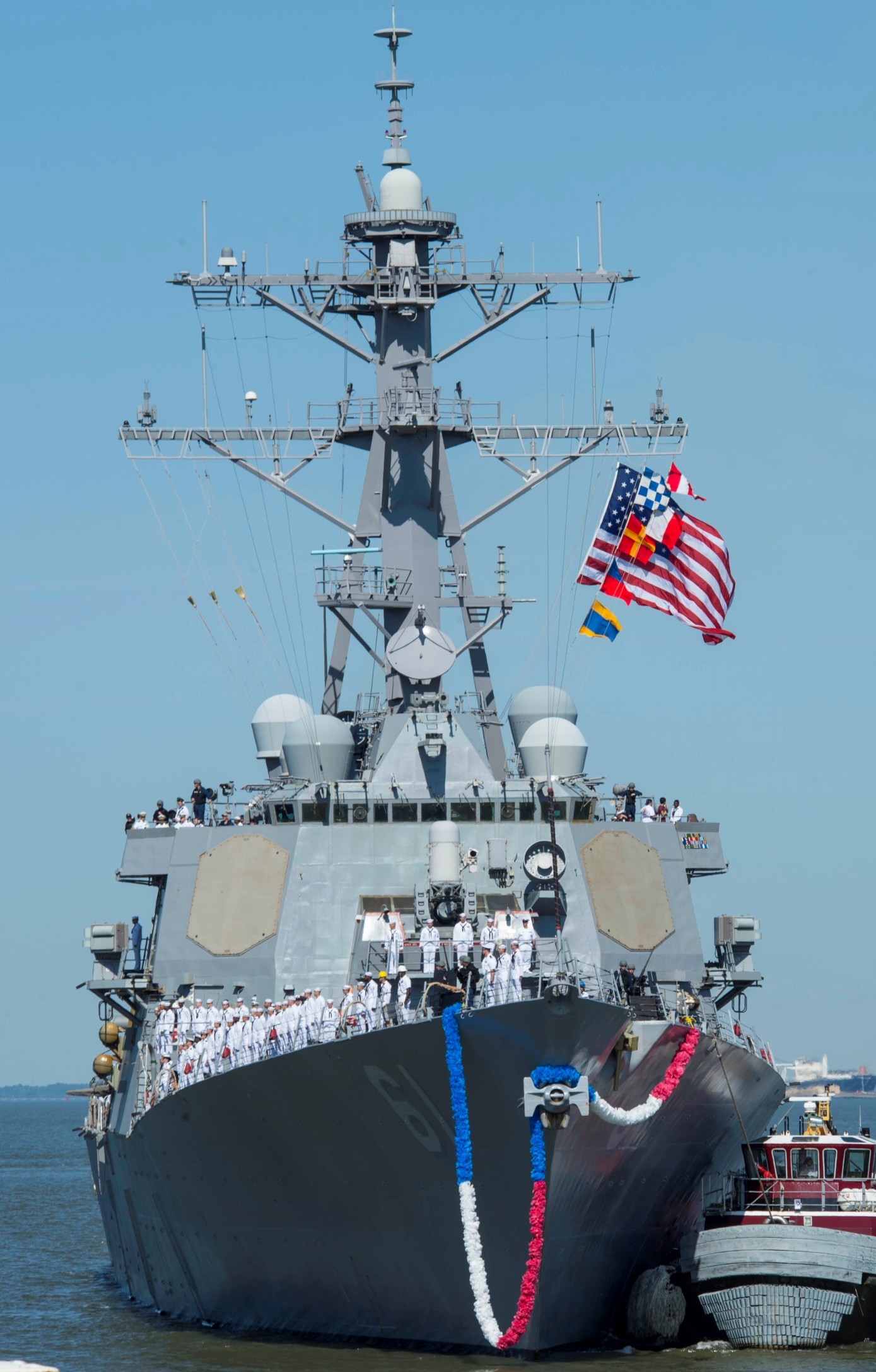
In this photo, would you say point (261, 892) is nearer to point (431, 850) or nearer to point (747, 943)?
point (431, 850)

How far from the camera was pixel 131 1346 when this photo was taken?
2162 cm

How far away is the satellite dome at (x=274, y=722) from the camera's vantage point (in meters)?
25.4

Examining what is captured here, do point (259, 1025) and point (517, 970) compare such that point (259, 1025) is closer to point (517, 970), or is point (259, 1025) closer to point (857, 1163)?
point (517, 970)

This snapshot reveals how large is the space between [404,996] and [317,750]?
5088mm

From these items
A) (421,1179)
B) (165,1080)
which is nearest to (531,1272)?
(421,1179)

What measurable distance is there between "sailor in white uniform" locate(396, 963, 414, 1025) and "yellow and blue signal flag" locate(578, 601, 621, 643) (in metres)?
4.65

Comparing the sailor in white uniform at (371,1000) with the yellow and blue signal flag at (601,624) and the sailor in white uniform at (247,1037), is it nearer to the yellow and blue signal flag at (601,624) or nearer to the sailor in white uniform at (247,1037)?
the sailor in white uniform at (247,1037)

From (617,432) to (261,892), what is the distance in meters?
8.28

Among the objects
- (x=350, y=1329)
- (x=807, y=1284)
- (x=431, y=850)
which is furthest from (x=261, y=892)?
(x=807, y=1284)

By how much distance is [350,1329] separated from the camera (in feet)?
63.4

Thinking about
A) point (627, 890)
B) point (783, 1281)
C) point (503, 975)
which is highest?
point (627, 890)

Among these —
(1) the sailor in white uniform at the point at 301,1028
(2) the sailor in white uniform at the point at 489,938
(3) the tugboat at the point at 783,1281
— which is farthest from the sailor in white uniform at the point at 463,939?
(3) the tugboat at the point at 783,1281

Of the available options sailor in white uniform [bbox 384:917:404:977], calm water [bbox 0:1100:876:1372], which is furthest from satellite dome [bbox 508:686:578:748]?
calm water [bbox 0:1100:876:1372]

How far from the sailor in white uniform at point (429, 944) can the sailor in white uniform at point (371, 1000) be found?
0.47 meters
